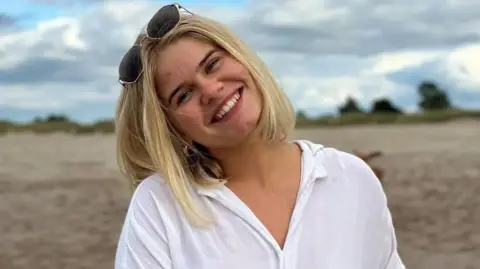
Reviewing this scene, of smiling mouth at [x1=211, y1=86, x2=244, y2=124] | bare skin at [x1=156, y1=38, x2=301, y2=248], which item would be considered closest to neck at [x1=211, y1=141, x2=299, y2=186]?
bare skin at [x1=156, y1=38, x2=301, y2=248]

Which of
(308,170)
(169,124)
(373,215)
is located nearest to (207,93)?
(169,124)

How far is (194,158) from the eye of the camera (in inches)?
77.4

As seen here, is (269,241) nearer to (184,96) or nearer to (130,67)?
(184,96)

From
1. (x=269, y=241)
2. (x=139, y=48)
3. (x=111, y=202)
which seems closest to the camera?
(x=269, y=241)

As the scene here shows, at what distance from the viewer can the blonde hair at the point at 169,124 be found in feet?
6.13

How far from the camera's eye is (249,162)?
1938mm

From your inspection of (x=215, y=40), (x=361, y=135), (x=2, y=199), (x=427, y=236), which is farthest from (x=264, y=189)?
(x=361, y=135)

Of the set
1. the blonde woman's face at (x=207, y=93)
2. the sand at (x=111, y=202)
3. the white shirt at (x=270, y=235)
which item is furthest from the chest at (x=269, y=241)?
the sand at (x=111, y=202)

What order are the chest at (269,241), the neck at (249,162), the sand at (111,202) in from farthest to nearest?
1. the sand at (111,202)
2. the neck at (249,162)
3. the chest at (269,241)

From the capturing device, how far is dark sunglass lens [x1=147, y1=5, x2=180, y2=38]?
1877 millimetres

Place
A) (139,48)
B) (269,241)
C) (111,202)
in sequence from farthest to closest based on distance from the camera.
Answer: (111,202)
(139,48)
(269,241)

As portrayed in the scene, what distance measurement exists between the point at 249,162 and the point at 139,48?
0.33m

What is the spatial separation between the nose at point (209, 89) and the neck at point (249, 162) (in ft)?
0.45

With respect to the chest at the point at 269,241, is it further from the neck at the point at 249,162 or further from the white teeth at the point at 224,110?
the white teeth at the point at 224,110
